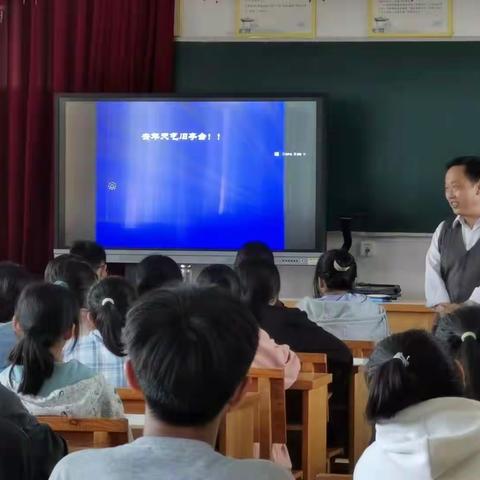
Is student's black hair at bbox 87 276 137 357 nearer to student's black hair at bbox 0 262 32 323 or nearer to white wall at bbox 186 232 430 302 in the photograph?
student's black hair at bbox 0 262 32 323

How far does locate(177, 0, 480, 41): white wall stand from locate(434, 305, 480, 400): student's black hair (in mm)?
3535

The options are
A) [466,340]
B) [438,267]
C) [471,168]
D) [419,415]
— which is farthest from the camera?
[438,267]

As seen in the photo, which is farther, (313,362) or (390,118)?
(390,118)

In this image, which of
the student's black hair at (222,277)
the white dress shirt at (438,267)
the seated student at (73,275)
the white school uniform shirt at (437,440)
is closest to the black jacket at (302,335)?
the student's black hair at (222,277)

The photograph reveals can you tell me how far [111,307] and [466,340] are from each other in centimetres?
121

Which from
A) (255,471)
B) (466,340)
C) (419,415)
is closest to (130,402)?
(466,340)

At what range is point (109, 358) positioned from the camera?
3.02 meters

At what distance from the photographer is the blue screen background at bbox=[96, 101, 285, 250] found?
5.54 meters

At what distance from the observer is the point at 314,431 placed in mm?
2930

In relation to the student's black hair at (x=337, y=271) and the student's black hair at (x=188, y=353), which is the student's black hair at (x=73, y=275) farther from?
the student's black hair at (x=188, y=353)

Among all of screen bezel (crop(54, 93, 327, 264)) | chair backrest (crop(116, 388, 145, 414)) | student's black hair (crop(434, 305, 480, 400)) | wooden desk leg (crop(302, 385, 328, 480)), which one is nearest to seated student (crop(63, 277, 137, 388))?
chair backrest (crop(116, 388, 145, 414))

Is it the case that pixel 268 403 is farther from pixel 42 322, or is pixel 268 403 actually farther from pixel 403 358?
pixel 403 358

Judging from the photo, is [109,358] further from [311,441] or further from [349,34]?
[349,34]

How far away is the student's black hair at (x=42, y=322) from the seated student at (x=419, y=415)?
0.93 metres
